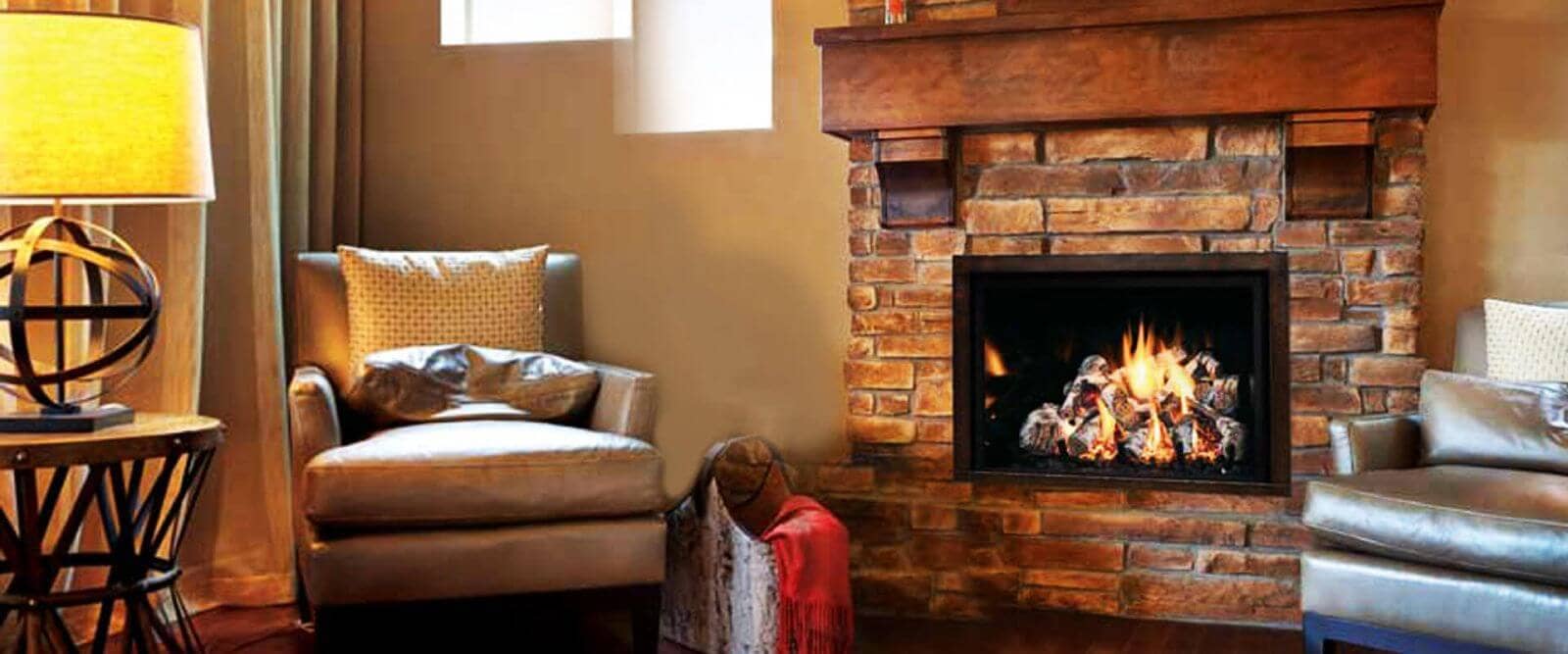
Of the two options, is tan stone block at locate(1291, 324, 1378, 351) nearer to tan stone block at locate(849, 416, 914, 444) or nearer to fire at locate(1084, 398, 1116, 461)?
fire at locate(1084, 398, 1116, 461)

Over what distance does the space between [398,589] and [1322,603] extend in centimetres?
164

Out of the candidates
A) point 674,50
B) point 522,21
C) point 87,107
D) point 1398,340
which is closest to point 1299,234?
point 1398,340

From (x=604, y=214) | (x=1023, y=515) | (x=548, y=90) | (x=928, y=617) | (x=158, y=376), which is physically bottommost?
(x=928, y=617)

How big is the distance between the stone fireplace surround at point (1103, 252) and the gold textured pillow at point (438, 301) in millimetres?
771

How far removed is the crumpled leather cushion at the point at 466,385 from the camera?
10.4ft

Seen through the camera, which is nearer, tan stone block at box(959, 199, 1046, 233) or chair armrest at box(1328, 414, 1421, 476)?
chair armrest at box(1328, 414, 1421, 476)

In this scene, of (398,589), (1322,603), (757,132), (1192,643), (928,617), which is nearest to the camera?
(1322,603)

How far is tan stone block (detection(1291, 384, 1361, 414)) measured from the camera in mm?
3344

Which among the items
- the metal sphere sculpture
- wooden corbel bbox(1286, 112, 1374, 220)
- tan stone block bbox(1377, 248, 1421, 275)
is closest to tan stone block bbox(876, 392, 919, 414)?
wooden corbel bbox(1286, 112, 1374, 220)

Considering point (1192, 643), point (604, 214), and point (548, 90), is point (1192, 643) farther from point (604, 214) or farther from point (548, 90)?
point (548, 90)

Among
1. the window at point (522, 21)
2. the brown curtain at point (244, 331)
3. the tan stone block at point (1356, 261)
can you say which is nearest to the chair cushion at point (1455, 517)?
the tan stone block at point (1356, 261)

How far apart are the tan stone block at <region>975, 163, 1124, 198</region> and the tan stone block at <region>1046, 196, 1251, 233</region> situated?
0.02 m

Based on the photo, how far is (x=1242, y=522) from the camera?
3.44 m

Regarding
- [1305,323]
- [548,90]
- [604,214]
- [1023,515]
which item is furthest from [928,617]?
[548,90]
